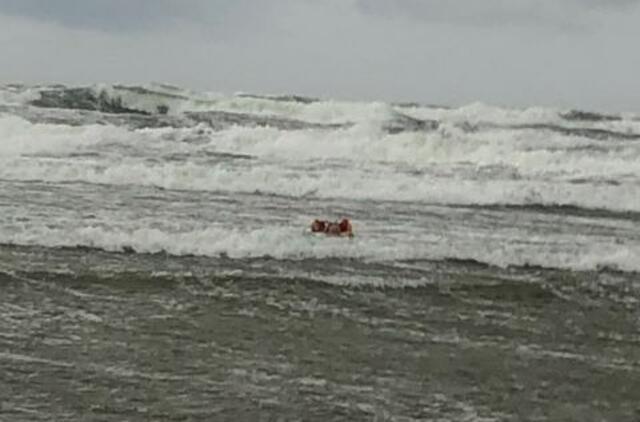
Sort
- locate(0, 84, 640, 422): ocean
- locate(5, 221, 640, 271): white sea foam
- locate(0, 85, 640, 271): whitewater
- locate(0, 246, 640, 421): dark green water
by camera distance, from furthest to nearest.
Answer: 1. locate(0, 85, 640, 271): whitewater
2. locate(5, 221, 640, 271): white sea foam
3. locate(0, 84, 640, 422): ocean
4. locate(0, 246, 640, 421): dark green water

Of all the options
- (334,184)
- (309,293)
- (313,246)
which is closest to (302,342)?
(309,293)

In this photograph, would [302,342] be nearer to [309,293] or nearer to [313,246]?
[309,293]

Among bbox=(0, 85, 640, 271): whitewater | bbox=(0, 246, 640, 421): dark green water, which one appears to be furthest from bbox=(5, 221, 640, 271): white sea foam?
bbox=(0, 246, 640, 421): dark green water

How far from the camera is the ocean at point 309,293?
267 inches

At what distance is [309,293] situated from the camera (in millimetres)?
9383

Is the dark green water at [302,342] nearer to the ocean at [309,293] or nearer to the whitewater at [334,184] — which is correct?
the ocean at [309,293]

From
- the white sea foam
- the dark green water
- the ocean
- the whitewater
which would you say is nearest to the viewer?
the dark green water

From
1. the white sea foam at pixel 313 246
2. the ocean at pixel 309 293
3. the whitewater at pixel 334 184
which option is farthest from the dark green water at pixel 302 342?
the whitewater at pixel 334 184

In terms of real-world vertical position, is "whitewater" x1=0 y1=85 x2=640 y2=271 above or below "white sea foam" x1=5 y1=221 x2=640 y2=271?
above

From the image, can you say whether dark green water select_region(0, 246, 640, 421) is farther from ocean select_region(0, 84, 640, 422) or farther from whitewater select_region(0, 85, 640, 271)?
whitewater select_region(0, 85, 640, 271)

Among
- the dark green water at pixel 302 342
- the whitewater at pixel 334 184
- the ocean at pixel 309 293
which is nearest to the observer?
the dark green water at pixel 302 342

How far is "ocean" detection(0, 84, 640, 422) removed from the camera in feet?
22.2

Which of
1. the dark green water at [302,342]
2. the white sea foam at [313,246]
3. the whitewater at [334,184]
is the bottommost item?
the dark green water at [302,342]

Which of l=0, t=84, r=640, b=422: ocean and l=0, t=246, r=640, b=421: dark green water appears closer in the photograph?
l=0, t=246, r=640, b=421: dark green water
